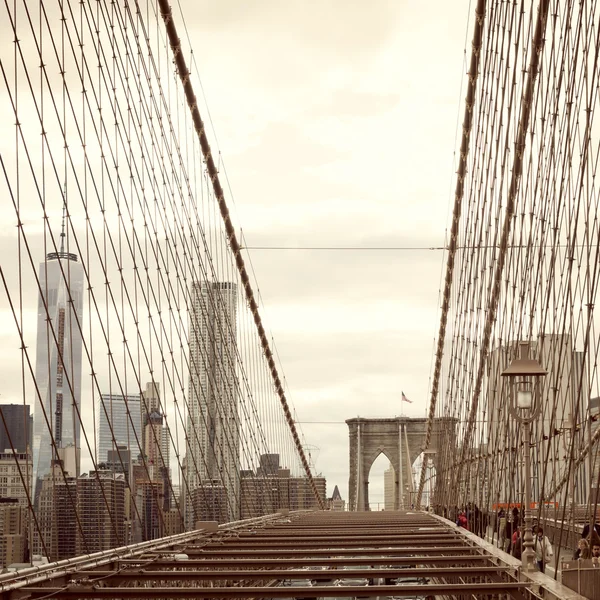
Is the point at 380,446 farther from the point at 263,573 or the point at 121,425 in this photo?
the point at 263,573

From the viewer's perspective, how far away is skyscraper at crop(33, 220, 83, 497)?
20.8 ft

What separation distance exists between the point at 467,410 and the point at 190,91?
5.79m

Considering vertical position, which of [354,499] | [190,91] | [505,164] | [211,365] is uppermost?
[190,91]

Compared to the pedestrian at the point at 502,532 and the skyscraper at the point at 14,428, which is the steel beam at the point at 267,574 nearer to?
the skyscraper at the point at 14,428

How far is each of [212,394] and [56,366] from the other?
22.2 feet

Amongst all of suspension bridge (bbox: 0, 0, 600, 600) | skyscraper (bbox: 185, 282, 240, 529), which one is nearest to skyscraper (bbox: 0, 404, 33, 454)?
suspension bridge (bbox: 0, 0, 600, 600)

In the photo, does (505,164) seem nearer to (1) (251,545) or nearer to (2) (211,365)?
(1) (251,545)

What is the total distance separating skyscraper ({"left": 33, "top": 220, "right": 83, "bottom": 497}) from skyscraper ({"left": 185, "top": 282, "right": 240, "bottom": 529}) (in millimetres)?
4008

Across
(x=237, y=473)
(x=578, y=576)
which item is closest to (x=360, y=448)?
(x=237, y=473)

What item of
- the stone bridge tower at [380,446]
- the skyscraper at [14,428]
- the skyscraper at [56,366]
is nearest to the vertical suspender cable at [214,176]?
the skyscraper at [56,366]

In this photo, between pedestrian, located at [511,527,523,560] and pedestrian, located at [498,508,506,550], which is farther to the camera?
pedestrian, located at [498,508,506,550]

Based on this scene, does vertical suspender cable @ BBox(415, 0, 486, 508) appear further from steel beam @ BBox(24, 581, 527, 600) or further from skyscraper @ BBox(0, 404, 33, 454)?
steel beam @ BBox(24, 581, 527, 600)

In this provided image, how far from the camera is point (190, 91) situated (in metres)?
12.7

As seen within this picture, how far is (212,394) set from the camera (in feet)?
43.6
